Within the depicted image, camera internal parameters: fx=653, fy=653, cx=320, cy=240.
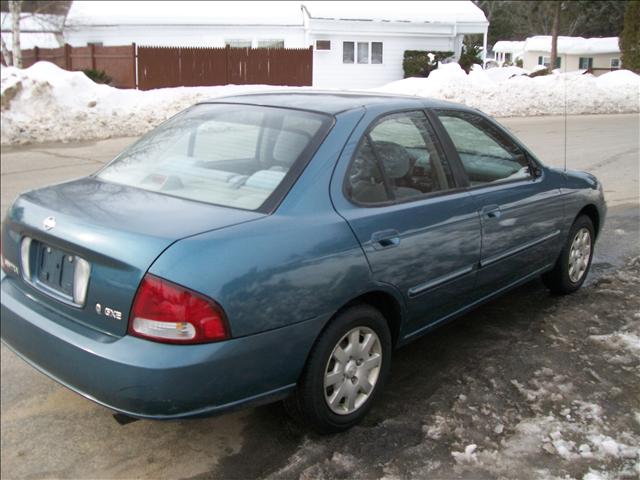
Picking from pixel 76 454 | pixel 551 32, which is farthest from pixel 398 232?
pixel 551 32

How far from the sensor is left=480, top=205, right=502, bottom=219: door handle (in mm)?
3770

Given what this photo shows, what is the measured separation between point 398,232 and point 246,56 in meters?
16.4

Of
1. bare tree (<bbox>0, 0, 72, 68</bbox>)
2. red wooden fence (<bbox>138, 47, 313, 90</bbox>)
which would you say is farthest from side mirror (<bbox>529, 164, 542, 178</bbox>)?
bare tree (<bbox>0, 0, 72, 68</bbox>)

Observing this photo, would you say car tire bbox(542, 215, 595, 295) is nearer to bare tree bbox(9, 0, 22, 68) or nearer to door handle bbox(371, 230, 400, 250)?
door handle bbox(371, 230, 400, 250)

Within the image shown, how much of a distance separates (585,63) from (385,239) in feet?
16.2

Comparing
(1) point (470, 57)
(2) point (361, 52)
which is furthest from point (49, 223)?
(2) point (361, 52)

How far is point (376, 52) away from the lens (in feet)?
56.1

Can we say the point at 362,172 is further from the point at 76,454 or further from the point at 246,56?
the point at 246,56

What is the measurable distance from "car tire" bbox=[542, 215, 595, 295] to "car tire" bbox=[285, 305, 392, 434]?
2.03m

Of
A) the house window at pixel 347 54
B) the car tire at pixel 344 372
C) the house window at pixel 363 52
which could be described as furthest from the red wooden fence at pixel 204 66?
the car tire at pixel 344 372

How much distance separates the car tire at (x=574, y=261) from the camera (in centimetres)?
473

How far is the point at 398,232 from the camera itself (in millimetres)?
3191

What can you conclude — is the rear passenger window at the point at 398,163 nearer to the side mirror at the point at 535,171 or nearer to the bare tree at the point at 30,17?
the side mirror at the point at 535,171

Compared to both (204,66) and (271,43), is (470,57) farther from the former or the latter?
(271,43)
